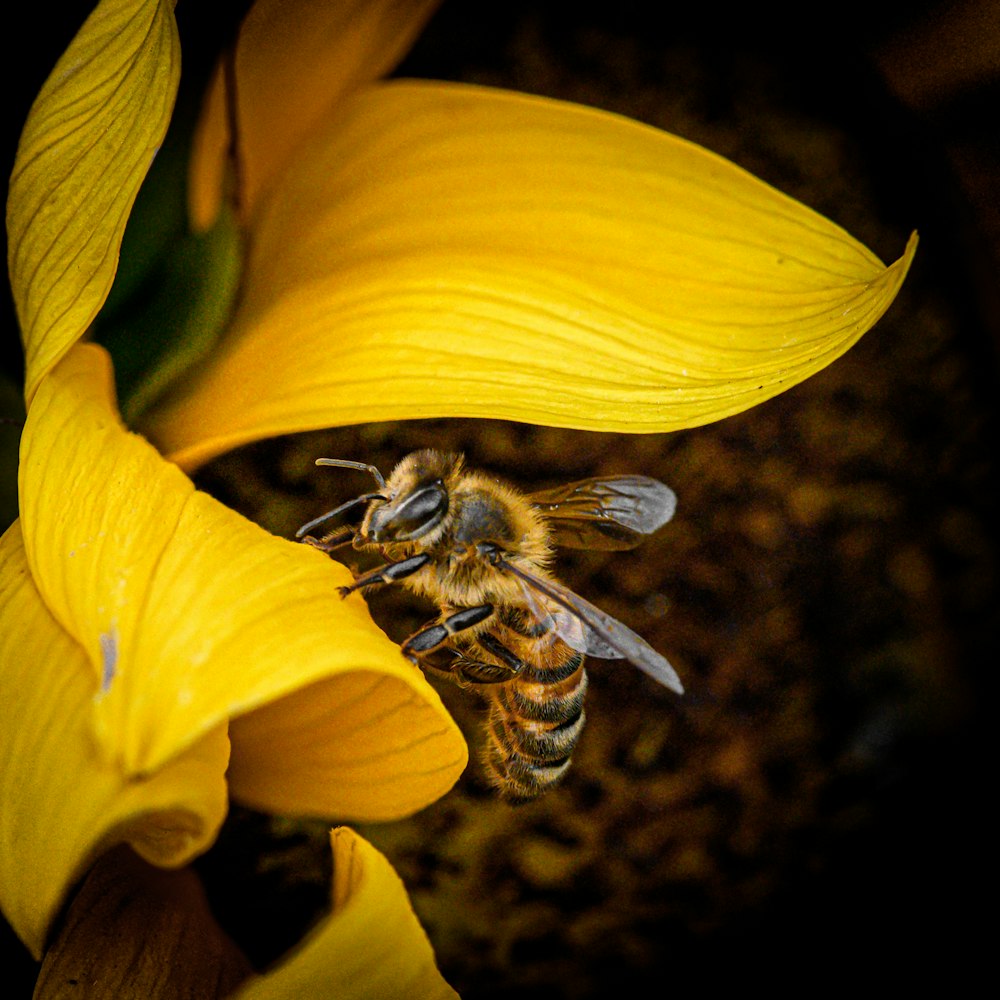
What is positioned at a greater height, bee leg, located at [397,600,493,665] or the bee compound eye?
the bee compound eye

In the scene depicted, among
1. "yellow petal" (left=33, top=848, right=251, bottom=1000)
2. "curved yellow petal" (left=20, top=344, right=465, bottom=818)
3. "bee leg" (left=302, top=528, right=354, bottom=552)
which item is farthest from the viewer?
"bee leg" (left=302, top=528, right=354, bottom=552)

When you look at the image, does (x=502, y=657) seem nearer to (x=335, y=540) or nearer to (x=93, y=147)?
(x=335, y=540)

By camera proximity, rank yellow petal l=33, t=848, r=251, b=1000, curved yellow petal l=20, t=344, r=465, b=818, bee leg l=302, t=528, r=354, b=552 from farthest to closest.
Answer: bee leg l=302, t=528, r=354, b=552 < yellow petal l=33, t=848, r=251, b=1000 < curved yellow petal l=20, t=344, r=465, b=818

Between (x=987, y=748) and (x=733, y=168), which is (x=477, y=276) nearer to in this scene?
(x=733, y=168)

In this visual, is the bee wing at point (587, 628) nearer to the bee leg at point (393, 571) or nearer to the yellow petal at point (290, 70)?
the bee leg at point (393, 571)

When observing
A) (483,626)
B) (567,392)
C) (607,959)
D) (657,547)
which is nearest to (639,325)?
(567,392)

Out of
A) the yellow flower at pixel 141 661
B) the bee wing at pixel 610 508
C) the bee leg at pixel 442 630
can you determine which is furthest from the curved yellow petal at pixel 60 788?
the bee wing at pixel 610 508

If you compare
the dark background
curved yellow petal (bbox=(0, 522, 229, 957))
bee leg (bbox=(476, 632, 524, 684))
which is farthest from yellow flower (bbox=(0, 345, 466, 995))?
the dark background

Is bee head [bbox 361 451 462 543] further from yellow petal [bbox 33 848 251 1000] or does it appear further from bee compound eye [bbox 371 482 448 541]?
yellow petal [bbox 33 848 251 1000]
